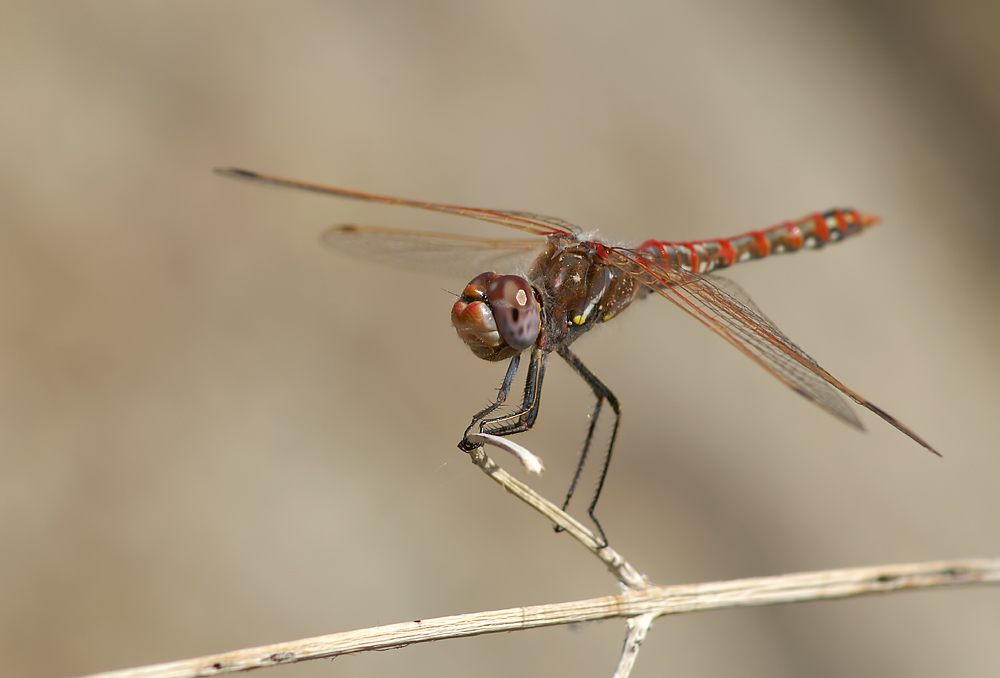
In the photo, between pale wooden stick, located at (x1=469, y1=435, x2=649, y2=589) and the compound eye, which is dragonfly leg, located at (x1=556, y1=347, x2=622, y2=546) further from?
pale wooden stick, located at (x1=469, y1=435, x2=649, y2=589)

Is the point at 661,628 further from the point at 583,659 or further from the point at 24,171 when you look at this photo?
the point at 24,171

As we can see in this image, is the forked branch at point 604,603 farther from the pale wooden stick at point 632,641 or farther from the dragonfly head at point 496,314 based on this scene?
the dragonfly head at point 496,314

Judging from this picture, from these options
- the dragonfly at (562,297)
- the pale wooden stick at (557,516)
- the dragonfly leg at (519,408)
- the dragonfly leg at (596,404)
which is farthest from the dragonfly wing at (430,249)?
the pale wooden stick at (557,516)

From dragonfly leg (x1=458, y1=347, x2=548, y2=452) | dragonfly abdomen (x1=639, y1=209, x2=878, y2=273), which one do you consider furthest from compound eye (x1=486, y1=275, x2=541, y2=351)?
dragonfly abdomen (x1=639, y1=209, x2=878, y2=273)

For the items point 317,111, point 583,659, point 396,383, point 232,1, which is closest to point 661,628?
point 583,659

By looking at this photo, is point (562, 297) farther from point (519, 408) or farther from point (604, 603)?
point (604, 603)
